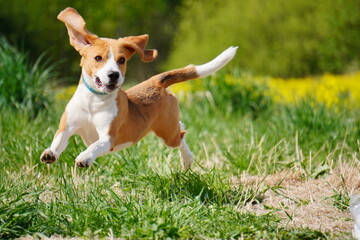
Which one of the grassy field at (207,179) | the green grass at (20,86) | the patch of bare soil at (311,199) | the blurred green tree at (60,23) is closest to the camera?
the grassy field at (207,179)

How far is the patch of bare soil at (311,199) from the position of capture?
361 cm

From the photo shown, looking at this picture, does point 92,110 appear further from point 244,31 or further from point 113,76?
point 244,31

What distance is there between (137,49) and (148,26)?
13.8 m

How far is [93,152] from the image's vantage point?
10.2 feet

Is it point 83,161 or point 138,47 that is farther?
point 138,47

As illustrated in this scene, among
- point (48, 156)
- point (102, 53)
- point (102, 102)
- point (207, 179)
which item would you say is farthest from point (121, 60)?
point (207, 179)

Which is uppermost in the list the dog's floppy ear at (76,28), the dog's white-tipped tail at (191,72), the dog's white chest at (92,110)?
the dog's floppy ear at (76,28)

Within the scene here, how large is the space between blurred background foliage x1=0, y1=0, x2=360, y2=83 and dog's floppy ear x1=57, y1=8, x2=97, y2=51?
32.8 feet

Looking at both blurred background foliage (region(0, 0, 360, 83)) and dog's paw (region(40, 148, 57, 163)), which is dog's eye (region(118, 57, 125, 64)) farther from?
blurred background foliage (region(0, 0, 360, 83))

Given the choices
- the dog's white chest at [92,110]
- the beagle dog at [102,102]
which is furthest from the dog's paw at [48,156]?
the dog's white chest at [92,110]

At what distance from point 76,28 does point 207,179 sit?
5.13 feet

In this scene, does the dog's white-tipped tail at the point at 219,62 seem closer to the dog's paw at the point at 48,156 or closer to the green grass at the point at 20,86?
the dog's paw at the point at 48,156

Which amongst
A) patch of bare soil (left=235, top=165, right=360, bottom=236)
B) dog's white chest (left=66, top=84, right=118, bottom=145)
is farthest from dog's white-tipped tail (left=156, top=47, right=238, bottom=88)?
patch of bare soil (left=235, top=165, right=360, bottom=236)

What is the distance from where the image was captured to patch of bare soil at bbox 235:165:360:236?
Answer: 3609mm
